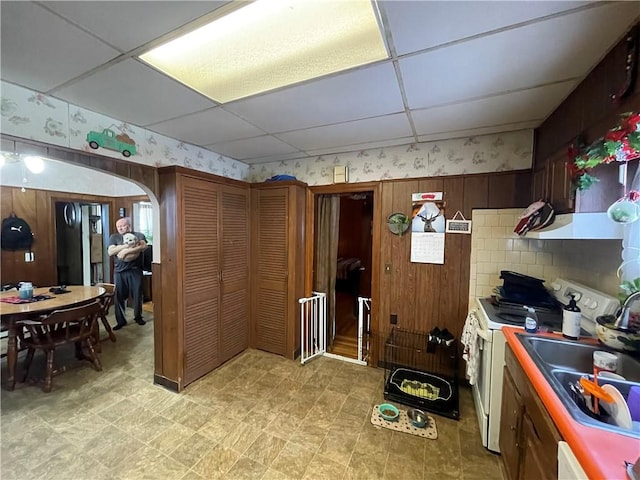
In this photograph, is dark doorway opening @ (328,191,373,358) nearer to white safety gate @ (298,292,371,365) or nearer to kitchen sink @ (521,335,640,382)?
white safety gate @ (298,292,371,365)

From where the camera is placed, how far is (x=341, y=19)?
123 centimetres

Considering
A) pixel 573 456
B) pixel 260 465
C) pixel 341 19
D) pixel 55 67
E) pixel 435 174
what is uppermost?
pixel 341 19

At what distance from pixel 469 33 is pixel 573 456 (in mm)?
1608

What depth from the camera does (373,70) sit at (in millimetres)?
1446

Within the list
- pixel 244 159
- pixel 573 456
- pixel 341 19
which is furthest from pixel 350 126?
pixel 573 456

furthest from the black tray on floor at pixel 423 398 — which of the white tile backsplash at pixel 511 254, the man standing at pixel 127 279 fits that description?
the man standing at pixel 127 279

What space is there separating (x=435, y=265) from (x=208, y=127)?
Answer: 8.19 ft

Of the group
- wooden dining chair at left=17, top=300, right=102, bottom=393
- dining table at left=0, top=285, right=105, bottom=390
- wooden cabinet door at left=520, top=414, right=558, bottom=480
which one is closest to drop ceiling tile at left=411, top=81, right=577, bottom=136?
wooden cabinet door at left=520, top=414, right=558, bottom=480

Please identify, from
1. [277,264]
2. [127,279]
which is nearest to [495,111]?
[277,264]

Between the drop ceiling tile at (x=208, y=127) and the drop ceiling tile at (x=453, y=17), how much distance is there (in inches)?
54.0

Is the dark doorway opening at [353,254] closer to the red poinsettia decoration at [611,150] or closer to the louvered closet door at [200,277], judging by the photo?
the louvered closet door at [200,277]

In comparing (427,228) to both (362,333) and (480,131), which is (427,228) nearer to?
(480,131)

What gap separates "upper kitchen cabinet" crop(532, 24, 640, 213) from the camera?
1146 millimetres

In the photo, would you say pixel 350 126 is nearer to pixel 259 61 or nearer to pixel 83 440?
pixel 259 61
